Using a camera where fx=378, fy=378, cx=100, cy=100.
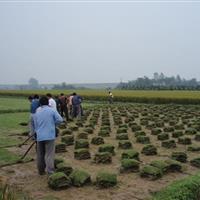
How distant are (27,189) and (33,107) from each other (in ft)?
18.1

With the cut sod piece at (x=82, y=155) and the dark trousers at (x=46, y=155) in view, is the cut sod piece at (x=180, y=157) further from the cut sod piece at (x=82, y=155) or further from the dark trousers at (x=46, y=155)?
the dark trousers at (x=46, y=155)

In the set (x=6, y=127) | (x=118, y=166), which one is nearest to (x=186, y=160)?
(x=118, y=166)

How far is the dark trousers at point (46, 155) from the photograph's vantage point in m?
8.23

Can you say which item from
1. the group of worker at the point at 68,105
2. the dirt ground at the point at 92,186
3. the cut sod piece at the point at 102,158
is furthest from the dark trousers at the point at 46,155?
the group of worker at the point at 68,105

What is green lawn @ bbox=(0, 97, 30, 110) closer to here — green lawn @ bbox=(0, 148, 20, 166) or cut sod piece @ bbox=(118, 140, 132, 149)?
green lawn @ bbox=(0, 148, 20, 166)

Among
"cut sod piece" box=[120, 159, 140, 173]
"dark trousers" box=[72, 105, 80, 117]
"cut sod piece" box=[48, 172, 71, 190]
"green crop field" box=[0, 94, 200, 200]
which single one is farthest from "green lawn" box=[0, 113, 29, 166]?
"dark trousers" box=[72, 105, 80, 117]

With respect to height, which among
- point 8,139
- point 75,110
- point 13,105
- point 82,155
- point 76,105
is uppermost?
point 76,105

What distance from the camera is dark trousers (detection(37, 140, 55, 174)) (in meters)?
8.23

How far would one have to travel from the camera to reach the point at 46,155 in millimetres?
8258

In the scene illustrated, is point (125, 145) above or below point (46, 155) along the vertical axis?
below

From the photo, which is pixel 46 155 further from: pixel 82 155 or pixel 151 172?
pixel 151 172

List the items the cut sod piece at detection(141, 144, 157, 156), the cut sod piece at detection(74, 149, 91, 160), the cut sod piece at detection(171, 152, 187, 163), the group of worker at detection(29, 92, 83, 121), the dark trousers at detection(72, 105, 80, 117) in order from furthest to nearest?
1. the dark trousers at detection(72, 105, 80, 117)
2. the group of worker at detection(29, 92, 83, 121)
3. the cut sod piece at detection(141, 144, 157, 156)
4. the cut sod piece at detection(74, 149, 91, 160)
5. the cut sod piece at detection(171, 152, 187, 163)

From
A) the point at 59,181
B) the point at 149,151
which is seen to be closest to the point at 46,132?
the point at 59,181

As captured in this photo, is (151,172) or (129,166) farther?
(129,166)
